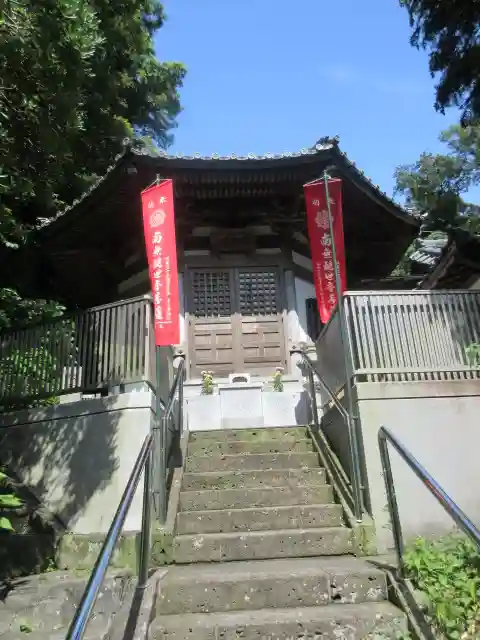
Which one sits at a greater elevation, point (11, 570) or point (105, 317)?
point (105, 317)

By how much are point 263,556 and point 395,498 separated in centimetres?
145

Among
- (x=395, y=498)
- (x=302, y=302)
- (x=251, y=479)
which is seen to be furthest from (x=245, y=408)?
(x=395, y=498)

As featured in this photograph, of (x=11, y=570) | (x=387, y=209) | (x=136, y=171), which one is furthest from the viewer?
(x=387, y=209)

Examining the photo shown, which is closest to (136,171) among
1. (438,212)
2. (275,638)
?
(275,638)

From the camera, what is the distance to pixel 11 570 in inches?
220

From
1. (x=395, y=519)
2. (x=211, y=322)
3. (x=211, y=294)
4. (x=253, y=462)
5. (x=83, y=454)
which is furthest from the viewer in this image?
(x=211, y=294)

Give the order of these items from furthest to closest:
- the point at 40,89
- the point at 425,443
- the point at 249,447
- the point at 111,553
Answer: the point at 249,447 → the point at 425,443 → the point at 40,89 → the point at 111,553

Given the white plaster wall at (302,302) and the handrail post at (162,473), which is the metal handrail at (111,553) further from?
the white plaster wall at (302,302)

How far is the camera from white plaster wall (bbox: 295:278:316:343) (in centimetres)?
1064

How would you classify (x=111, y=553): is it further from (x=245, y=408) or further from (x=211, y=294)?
(x=211, y=294)

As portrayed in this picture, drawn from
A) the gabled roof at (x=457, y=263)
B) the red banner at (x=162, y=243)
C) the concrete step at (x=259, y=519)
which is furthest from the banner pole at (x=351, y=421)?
the gabled roof at (x=457, y=263)

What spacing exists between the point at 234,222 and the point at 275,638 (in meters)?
8.33

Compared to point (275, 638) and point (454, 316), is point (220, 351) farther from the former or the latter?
point (275, 638)

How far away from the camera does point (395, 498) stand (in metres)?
4.42
